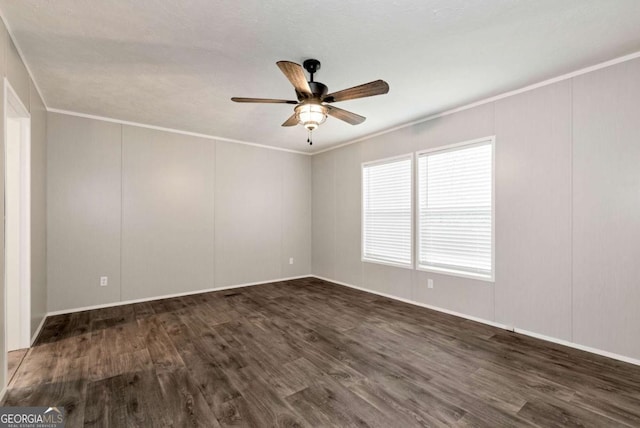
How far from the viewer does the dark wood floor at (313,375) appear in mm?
1929

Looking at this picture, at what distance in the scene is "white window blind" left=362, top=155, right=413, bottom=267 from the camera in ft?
14.8

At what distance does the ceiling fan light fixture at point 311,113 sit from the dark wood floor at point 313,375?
2.19 m

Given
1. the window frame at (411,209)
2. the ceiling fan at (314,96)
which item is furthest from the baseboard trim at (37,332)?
the window frame at (411,209)

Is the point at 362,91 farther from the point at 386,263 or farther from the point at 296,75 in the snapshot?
the point at 386,263

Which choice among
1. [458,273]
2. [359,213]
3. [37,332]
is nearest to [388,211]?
[359,213]

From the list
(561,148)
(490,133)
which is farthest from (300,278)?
(561,148)

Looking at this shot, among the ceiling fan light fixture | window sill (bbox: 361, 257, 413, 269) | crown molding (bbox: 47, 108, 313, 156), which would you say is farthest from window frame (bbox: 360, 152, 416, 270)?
the ceiling fan light fixture

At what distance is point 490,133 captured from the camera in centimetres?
351

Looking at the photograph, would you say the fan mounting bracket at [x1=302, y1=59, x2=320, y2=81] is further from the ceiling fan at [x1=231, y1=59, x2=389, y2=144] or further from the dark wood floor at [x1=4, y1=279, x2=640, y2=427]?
the dark wood floor at [x1=4, y1=279, x2=640, y2=427]

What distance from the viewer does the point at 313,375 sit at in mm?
2408

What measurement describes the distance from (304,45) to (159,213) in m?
3.62

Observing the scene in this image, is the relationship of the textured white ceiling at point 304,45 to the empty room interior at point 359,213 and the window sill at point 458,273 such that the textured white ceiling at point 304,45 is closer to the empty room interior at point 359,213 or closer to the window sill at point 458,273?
the empty room interior at point 359,213

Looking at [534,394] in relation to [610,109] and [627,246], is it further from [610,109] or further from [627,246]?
[610,109]

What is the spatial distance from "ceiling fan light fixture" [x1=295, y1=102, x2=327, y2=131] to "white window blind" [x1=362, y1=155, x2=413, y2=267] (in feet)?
7.52
